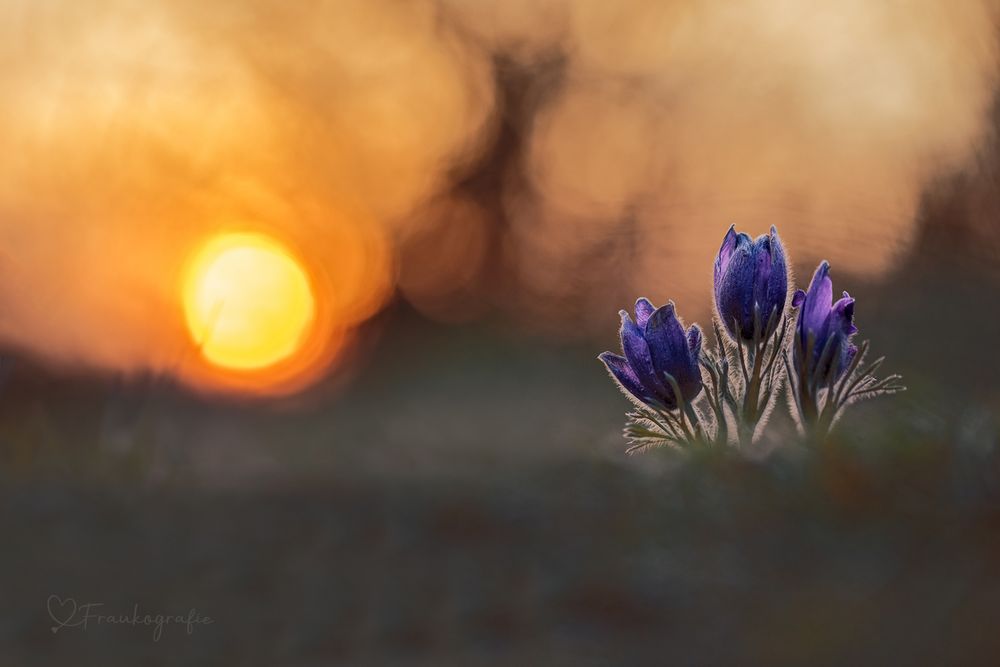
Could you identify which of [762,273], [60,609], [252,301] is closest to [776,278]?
[762,273]

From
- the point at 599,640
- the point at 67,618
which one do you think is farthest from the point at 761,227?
the point at 67,618

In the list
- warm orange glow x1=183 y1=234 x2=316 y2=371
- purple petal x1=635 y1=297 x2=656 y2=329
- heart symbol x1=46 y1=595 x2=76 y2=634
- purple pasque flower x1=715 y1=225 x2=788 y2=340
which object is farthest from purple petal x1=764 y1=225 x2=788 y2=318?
warm orange glow x1=183 y1=234 x2=316 y2=371

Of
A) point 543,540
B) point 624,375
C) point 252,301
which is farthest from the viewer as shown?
point 252,301

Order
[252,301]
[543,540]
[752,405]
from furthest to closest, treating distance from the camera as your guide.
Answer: [252,301] → [543,540] → [752,405]

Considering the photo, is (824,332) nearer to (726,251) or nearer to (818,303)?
(818,303)

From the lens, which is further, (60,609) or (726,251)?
(60,609)

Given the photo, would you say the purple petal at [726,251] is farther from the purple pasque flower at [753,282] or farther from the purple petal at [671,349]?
the purple petal at [671,349]

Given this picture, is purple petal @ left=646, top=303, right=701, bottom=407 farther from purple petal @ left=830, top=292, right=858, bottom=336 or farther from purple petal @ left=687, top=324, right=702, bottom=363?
purple petal @ left=830, top=292, right=858, bottom=336
